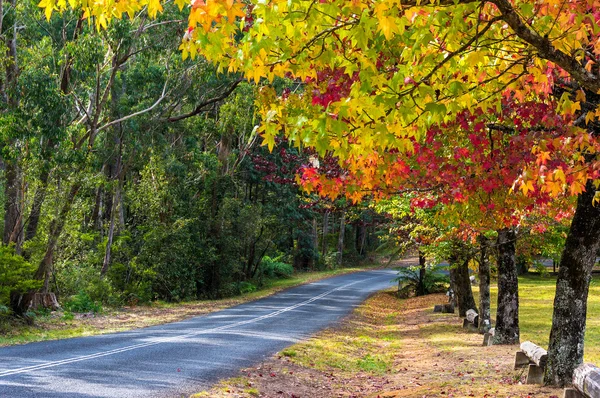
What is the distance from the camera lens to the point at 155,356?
1269cm

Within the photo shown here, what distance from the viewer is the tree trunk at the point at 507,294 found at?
48.6ft

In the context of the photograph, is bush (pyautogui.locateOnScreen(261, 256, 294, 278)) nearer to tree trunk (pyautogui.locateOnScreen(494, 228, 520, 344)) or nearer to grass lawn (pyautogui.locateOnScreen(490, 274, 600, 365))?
grass lawn (pyautogui.locateOnScreen(490, 274, 600, 365))

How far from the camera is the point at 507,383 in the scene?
34.6ft

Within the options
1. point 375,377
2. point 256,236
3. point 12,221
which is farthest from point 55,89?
point 256,236

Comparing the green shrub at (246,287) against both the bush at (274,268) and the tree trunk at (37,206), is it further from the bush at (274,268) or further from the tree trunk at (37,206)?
the tree trunk at (37,206)

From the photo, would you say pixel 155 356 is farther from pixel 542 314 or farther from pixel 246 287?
pixel 246 287

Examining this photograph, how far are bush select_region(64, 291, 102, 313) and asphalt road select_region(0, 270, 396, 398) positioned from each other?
3971 millimetres

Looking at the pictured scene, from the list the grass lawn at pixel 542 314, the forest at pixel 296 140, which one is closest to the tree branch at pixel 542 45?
the forest at pixel 296 140

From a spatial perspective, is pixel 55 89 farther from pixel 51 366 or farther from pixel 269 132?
pixel 269 132

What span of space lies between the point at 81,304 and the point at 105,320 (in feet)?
7.19

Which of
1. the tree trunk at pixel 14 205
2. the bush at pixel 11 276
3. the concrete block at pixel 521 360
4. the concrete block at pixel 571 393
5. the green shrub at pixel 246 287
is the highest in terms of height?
the tree trunk at pixel 14 205

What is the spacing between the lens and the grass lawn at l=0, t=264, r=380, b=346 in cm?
1662

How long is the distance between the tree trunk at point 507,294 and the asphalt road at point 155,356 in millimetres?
5287

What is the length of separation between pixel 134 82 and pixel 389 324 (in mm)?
13621
